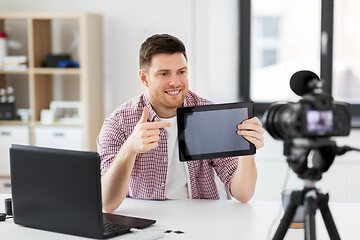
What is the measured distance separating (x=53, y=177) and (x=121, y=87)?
2272mm

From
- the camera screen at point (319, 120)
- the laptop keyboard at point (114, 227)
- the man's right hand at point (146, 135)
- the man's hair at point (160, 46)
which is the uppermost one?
the man's hair at point (160, 46)

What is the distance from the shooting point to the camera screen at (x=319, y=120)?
4.42ft

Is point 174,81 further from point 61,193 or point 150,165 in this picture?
point 61,193

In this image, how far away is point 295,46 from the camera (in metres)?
3.96

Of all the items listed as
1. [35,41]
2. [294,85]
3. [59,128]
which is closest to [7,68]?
[35,41]

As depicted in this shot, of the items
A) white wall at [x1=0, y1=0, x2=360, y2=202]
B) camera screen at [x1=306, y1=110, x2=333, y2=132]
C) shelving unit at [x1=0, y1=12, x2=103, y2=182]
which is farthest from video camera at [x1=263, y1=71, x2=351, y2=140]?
shelving unit at [x1=0, y1=12, x2=103, y2=182]

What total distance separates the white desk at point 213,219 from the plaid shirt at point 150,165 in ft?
0.27

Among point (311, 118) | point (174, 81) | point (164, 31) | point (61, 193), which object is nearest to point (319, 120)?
point (311, 118)

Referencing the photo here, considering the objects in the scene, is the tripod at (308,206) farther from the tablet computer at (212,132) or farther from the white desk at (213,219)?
the tablet computer at (212,132)

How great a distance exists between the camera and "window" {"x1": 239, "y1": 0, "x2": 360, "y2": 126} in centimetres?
388

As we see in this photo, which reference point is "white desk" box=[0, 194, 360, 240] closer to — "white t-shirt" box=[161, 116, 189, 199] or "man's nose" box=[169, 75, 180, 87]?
"white t-shirt" box=[161, 116, 189, 199]

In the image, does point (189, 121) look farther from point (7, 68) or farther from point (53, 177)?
point (7, 68)

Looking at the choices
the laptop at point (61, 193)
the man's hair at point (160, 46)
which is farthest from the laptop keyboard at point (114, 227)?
the man's hair at point (160, 46)

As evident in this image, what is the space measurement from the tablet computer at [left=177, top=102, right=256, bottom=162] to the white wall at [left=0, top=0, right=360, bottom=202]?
1655mm
